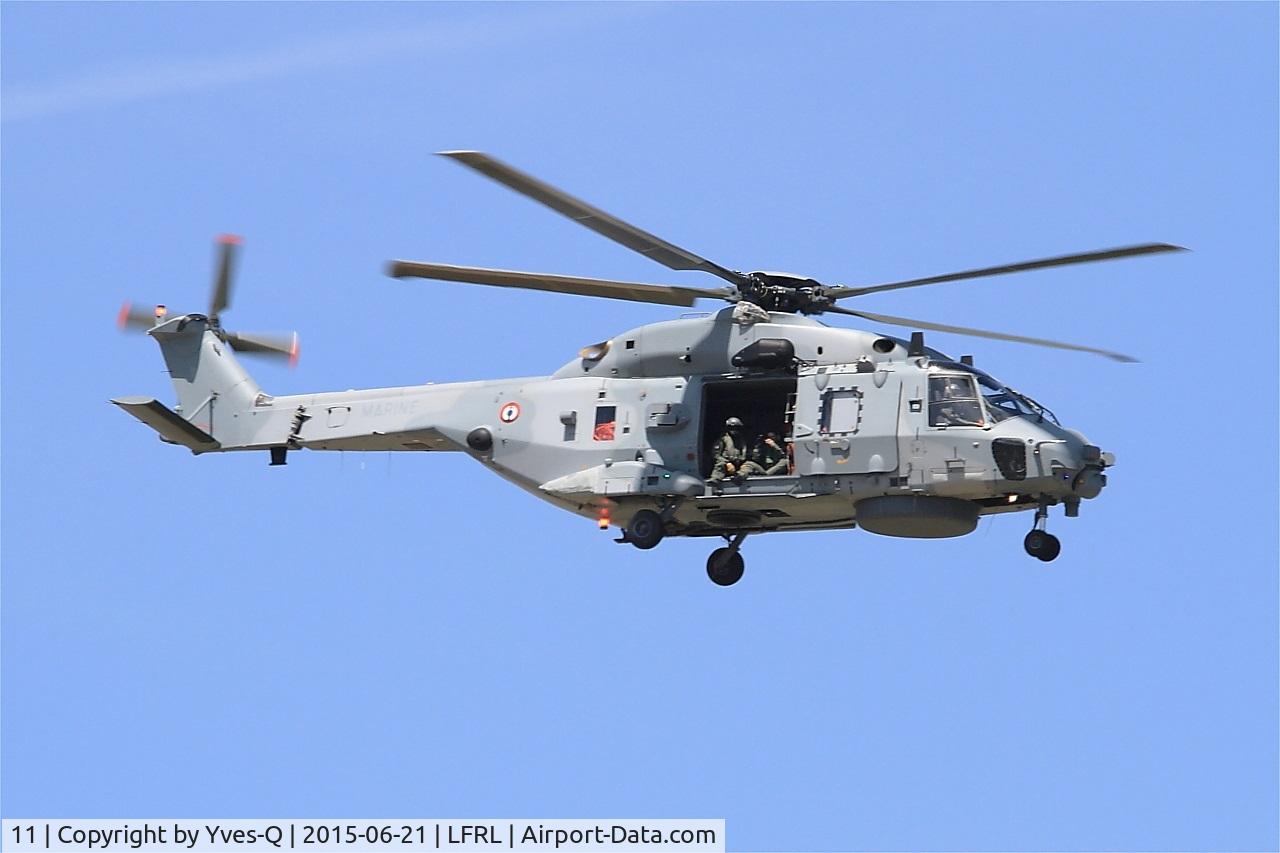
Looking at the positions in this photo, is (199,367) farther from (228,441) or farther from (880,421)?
(880,421)

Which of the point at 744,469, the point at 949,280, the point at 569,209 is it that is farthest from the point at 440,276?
the point at 949,280

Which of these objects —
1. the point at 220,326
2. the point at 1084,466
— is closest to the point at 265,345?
the point at 220,326

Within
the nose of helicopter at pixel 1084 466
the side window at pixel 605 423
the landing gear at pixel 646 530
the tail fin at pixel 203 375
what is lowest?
the landing gear at pixel 646 530

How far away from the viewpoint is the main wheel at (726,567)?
27953 millimetres

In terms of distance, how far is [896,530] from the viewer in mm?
26031

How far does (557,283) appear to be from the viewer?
87.1ft

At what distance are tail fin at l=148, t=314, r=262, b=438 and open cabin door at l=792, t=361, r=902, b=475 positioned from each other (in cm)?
862

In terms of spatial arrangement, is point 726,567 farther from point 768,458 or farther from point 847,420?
point 847,420

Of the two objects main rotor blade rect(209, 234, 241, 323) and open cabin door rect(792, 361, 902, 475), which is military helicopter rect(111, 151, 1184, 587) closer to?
open cabin door rect(792, 361, 902, 475)

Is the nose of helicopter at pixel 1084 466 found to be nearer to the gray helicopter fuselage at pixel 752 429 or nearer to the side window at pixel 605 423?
the gray helicopter fuselage at pixel 752 429

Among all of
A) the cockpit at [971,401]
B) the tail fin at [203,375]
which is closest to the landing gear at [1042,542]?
the cockpit at [971,401]

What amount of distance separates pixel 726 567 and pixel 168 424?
26.7 feet

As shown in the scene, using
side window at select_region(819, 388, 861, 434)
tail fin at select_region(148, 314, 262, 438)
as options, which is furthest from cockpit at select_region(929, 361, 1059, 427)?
tail fin at select_region(148, 314, 262, 438)

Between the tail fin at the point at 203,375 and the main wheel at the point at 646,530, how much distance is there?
6.80 m
